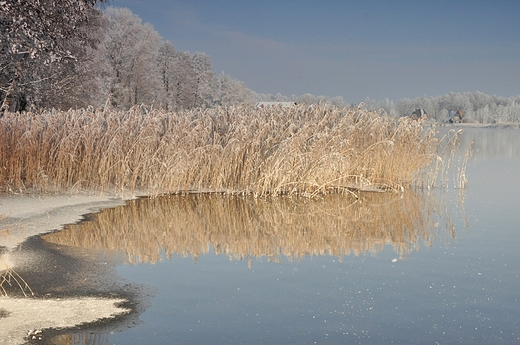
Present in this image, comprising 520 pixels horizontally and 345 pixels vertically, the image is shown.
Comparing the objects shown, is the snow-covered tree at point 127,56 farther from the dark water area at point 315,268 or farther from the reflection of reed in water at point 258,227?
the dark water area at point 315,268

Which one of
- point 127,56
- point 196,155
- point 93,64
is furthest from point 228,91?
point 196,155

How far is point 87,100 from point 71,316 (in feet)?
83.6

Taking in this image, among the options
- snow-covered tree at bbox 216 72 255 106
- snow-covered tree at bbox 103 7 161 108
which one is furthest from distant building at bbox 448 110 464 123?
snow-covered tree at bbox 103 7 161 108

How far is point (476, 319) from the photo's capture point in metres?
5.29

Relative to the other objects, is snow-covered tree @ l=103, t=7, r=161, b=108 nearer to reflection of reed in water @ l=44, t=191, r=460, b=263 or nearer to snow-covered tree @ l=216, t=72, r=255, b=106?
snow-covered tree @ l=216, t=72, r=255, b=106

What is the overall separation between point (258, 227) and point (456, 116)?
143 meters

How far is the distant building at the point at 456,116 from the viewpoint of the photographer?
138 meters

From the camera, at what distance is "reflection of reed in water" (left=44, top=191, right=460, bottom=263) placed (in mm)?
8016

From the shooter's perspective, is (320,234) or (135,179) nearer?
(320,234)

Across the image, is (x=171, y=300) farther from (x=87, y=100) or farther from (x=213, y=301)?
(x=87, y=100)

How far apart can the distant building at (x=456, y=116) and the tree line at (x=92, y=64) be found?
66715 mm

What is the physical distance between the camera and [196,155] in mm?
12336

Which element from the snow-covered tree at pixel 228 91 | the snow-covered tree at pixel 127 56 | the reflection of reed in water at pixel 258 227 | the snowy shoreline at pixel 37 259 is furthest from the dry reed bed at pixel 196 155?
the snow-covered tree at pixel 228 91

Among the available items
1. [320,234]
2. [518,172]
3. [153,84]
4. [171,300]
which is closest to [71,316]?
[171,300]
